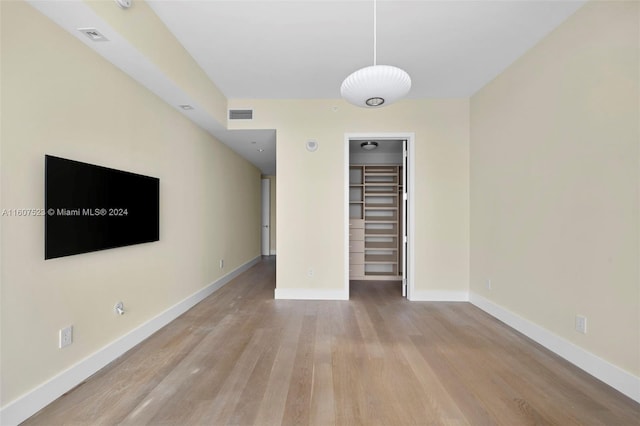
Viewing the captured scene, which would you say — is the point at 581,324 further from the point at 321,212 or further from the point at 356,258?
the point at 356,258

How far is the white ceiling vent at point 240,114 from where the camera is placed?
12.4ft

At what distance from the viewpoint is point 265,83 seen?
3334mm

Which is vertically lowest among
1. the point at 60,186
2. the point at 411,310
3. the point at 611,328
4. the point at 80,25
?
the point at 411,310

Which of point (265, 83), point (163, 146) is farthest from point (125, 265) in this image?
point (265, 83)

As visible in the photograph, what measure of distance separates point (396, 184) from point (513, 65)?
2.53 meters

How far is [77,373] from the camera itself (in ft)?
6.07

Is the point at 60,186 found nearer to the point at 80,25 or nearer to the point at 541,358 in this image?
the point at 80,25

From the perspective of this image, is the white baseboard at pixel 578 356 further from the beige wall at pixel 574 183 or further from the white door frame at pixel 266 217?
the white door frame at pixel 266 217

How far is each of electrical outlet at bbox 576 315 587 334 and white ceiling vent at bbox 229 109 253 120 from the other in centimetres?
429

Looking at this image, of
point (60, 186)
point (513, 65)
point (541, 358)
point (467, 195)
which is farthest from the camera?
point (467, 195)

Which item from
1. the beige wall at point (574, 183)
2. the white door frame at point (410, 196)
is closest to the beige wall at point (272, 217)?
the white door frame at point (410, 196)

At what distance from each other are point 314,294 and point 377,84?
118 inches

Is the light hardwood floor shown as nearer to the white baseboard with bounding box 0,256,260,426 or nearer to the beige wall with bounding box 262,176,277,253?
the white baseboard with bounding box 0,256,260,426

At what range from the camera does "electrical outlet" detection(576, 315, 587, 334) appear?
81.3 inches
